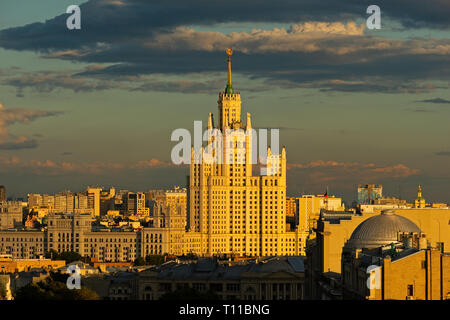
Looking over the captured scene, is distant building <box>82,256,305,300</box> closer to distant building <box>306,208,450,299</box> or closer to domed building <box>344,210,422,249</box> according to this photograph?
distant building <box>306,208,450,299</box>

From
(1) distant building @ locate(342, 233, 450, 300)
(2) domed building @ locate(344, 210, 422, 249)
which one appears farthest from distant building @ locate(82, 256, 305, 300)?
(1) distant building @ locate(342, 233, 450, 300)

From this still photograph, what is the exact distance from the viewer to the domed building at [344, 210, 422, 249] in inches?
4349

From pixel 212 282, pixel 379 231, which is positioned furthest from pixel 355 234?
pixel 212 282

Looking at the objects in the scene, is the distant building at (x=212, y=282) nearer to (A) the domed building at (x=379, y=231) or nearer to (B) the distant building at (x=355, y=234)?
(B) the distant building at (x=355, y=234)

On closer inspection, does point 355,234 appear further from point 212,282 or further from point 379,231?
point 212,282

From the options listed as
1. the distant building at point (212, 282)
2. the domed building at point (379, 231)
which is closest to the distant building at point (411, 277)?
the domed building at point (379, 231)

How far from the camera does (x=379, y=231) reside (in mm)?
111312

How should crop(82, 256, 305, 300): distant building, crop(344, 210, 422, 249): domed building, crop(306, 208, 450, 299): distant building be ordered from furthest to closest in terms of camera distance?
crop(82, 256, 305, 300): distant building
crop(306, 208, 450, 299): distant building
crop(344, 210, 422, 249): domed building

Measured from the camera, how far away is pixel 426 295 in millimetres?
91438

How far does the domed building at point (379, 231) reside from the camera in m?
110
